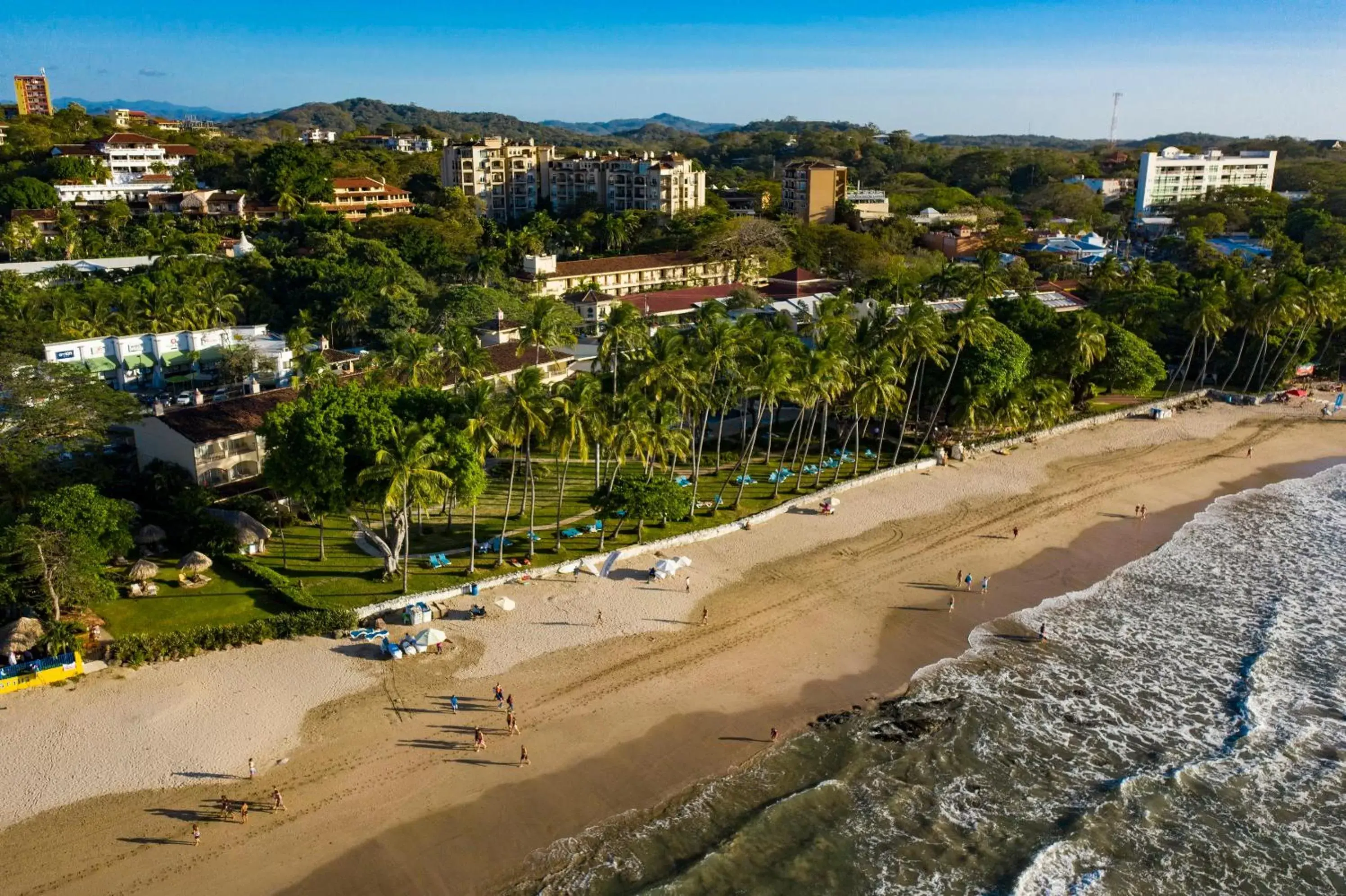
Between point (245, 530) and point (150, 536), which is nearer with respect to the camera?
point (150, 536)

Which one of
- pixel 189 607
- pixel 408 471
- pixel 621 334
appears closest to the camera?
pixel 408 471

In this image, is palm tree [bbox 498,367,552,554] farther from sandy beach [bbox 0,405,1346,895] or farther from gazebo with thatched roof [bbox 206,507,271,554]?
gazebo with thatched roof [bbox 206,507,271,554]

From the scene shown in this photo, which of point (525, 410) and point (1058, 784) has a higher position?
point (525, 410)

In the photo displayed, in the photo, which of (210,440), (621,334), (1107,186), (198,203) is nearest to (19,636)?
(210,440)

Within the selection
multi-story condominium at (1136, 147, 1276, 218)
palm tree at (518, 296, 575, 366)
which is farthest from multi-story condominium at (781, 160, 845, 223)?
palm tree at (518, 296, 575, 366)

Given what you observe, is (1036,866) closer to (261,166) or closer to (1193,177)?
(261,166)

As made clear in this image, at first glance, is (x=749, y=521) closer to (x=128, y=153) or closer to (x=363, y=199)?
(x=363, y=199)
